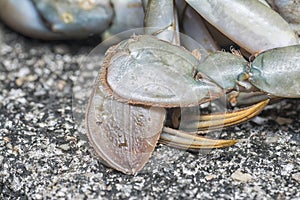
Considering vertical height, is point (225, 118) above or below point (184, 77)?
below

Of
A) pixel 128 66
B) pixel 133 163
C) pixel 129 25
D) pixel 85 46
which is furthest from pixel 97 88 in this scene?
pixel 85 46

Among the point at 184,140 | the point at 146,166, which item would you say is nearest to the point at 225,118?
the point at 184,140

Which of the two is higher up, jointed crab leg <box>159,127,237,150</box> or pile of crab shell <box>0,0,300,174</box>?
pile of crab shell <box>0,0,300,174</box>

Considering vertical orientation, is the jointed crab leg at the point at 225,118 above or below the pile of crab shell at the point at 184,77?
below

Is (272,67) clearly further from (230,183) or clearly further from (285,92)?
(230,183)

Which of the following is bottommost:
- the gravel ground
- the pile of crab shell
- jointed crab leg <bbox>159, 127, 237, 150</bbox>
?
the gravel ground

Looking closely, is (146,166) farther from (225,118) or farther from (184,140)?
(225,118)

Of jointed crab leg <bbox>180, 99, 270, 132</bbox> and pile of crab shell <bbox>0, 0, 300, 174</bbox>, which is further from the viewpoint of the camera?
jointed crab leg <bbox>180, 99, 270, 132</bbox>
